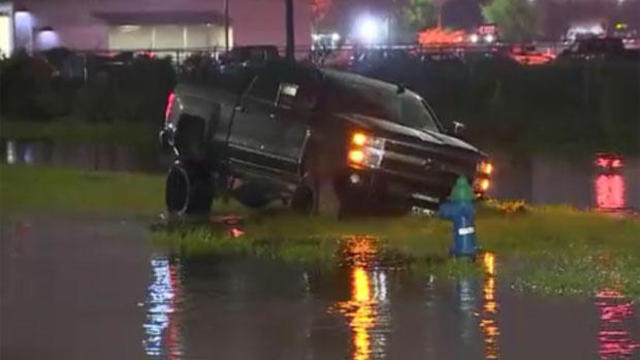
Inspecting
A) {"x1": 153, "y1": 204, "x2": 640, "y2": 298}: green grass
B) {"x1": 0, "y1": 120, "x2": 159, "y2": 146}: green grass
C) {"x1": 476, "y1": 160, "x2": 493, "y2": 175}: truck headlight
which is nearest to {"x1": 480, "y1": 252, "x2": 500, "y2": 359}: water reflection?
{"x1": 153, "y1": 204, "x2": 640, "y2": 298}: green grass

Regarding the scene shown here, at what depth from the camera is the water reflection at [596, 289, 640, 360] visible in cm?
926

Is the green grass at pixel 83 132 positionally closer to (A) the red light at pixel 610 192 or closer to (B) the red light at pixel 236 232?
(A) the red light at pixel 610 192

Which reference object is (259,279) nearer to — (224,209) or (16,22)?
(224,209)

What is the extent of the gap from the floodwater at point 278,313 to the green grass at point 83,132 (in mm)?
19921

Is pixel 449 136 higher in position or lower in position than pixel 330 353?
higher

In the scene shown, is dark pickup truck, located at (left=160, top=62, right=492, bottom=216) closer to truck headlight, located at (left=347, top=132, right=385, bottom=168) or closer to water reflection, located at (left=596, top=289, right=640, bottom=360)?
truck headlight, located at (left=347, top=132, right=385, bottom=168)

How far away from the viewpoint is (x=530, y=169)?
25.2 m

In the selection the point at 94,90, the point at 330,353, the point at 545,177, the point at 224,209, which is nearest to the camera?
the point at 330,353

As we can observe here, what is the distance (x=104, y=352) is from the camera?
9469 mm

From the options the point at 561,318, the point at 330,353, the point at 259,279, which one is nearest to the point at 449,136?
the point at 259,279

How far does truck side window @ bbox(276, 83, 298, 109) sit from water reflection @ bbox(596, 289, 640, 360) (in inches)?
254

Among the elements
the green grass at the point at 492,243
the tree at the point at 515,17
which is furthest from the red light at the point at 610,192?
the tree at the point at 515,17

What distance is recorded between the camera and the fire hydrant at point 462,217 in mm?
12734

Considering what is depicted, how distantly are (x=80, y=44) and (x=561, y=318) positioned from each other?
64.7 metres
